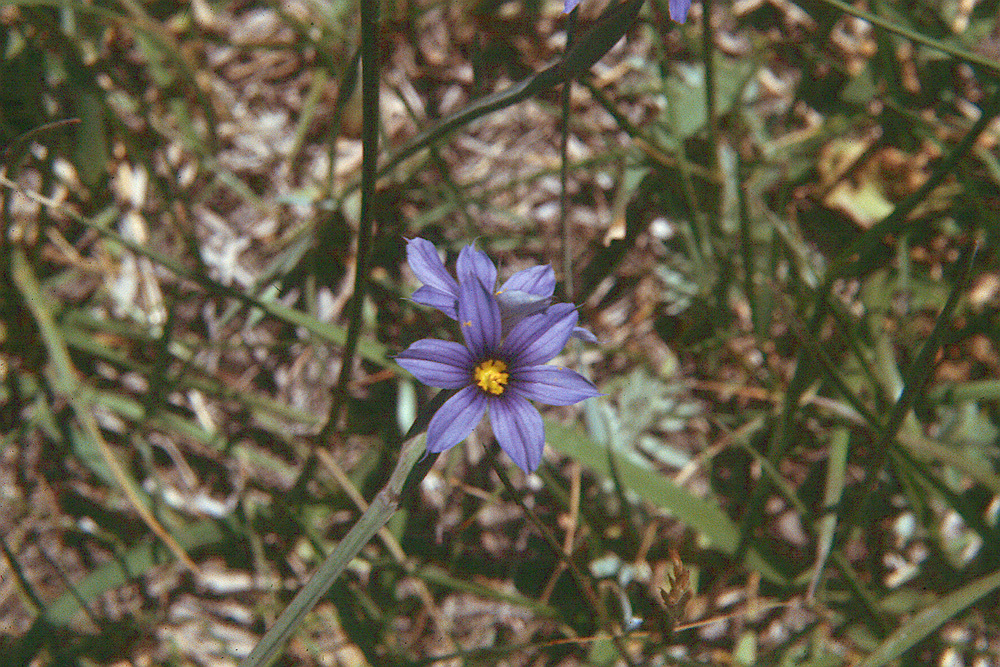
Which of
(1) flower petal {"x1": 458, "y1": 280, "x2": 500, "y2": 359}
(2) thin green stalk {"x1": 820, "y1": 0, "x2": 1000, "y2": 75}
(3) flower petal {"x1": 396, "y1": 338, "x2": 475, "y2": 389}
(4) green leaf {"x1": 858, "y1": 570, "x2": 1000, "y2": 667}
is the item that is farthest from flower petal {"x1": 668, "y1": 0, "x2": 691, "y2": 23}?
(4) green leaf {"x1": 858, "y1": 570, "x2": 1000, "y2": 667}

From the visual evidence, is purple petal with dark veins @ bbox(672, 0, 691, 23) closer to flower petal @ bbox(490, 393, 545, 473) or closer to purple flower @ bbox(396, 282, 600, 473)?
purple flower @ bbox(396, 282, 600, 473)

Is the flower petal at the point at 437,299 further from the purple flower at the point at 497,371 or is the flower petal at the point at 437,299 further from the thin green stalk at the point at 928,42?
the thin green stalk at the point at 928,42

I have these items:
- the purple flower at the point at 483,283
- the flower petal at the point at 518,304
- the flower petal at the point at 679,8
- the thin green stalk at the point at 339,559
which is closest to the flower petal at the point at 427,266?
the purple flower at the point at 483,283

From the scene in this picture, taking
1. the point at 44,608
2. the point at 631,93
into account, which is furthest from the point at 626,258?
the point at 44,608

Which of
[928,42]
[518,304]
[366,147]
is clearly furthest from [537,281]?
[928,42]

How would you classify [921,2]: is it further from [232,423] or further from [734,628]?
[232,423]

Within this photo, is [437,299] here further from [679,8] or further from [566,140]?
[679,8]
